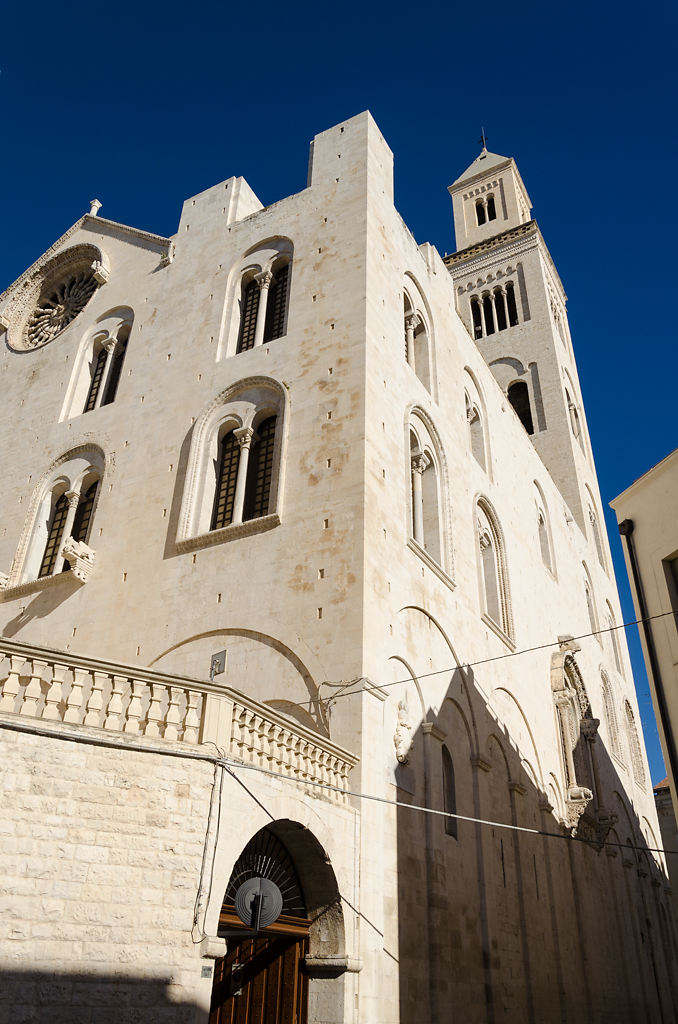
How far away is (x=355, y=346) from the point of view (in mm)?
15367

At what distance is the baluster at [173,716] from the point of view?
8695mm

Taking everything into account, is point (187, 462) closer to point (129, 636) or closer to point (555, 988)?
point (129, 636)

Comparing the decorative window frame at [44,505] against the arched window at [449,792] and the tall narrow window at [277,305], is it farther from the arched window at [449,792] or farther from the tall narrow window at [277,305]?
the arched window at [449,792]

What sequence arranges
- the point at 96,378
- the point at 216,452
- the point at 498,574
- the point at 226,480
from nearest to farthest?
the point at 226,480 < the point at 216,452 < the point at 498,574 < the point at 96,378

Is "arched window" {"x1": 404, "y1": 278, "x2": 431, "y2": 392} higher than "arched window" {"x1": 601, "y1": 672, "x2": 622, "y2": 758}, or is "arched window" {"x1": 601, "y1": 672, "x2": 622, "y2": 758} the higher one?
"arched window" {"x1": 404, "y1": 278, "x2": 431, "y2": 392}

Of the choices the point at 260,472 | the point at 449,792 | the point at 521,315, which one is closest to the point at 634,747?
the point at 521,315

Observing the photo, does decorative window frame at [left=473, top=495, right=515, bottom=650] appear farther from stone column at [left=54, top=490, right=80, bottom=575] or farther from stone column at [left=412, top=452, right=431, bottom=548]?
stone column at [left=54, top=490, right=80, bottom=575]

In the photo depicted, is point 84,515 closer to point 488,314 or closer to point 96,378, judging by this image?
point 96,378

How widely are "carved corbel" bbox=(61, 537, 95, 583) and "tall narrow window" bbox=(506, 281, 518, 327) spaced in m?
25.7

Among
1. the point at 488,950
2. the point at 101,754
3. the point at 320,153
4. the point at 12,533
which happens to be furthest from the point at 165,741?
the point at 320,153

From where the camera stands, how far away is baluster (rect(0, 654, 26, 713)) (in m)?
8.05

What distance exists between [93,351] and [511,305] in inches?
863

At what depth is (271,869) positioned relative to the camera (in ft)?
32.3

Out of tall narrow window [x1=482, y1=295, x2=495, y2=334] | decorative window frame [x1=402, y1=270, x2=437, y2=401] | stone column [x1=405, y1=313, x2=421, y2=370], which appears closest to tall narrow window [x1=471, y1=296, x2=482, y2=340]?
tall narrow window [x1=482, y1=295, x2=495, y2=334]
